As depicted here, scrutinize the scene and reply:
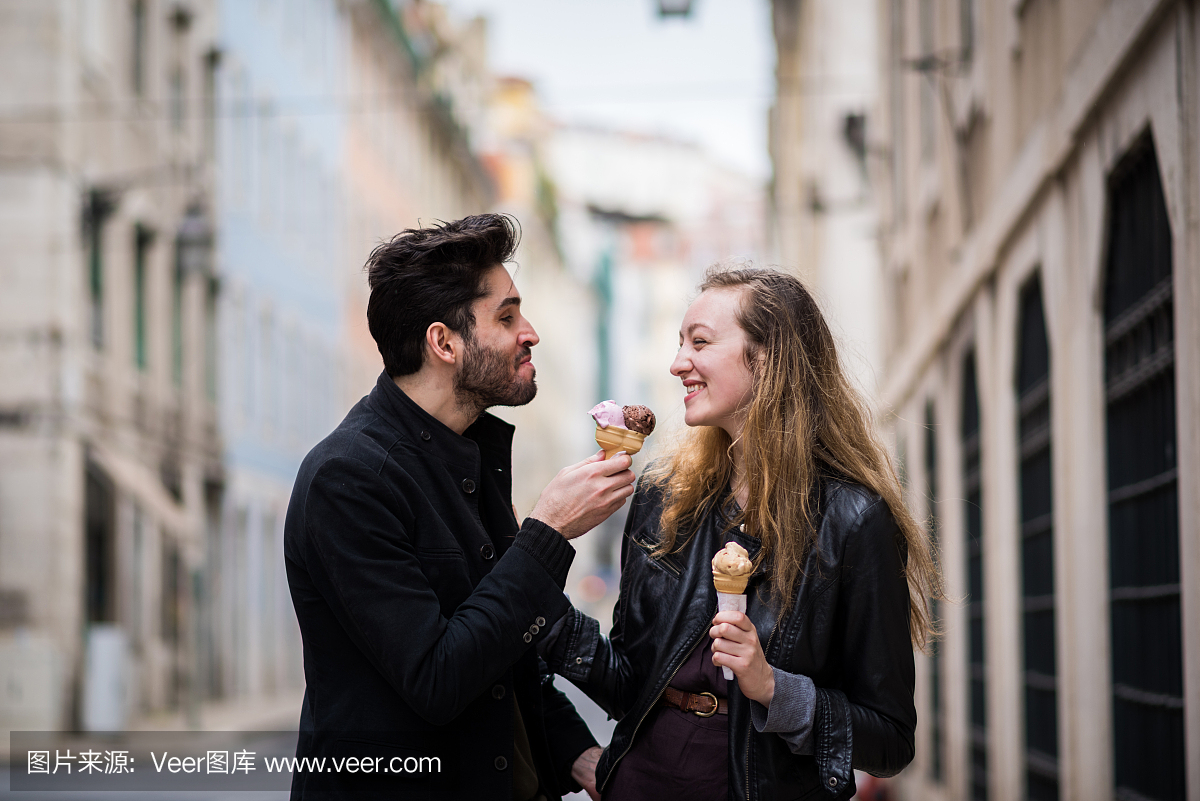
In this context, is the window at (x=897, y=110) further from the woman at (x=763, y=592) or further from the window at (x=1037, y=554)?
the woman at (x=763, y=592)

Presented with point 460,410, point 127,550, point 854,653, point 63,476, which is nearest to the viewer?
point 854,653

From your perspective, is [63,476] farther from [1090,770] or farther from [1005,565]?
[1090,770]

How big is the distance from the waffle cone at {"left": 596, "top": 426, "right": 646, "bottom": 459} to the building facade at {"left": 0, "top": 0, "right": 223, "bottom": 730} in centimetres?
1486

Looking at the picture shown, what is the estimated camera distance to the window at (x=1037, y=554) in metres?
7.90

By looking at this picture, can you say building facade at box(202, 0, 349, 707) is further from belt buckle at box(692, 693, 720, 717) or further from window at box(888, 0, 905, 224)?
belt buckle at box(692, 693, 720, 717)

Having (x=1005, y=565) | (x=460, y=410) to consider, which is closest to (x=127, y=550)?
(x=1005, y=565)

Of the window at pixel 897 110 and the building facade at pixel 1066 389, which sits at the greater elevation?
the window at pixel 897 110

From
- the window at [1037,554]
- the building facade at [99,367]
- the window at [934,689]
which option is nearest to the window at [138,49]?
the building facade at [99,367]

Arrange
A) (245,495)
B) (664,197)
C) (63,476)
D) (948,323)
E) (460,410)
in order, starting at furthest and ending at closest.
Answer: (664,197)
(245,495)
(63,476)
(948,323)
(460,410)

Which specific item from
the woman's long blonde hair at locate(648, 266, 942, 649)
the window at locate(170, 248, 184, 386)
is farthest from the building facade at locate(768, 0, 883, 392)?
the woman's long blonde hair at locate(648, 266, 942, 649)

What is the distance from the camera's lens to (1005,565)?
8945 mm

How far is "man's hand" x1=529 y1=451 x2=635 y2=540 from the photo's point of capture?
3342mm

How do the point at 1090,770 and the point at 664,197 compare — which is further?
the point at 664,197

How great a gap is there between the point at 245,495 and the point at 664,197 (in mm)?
103646
